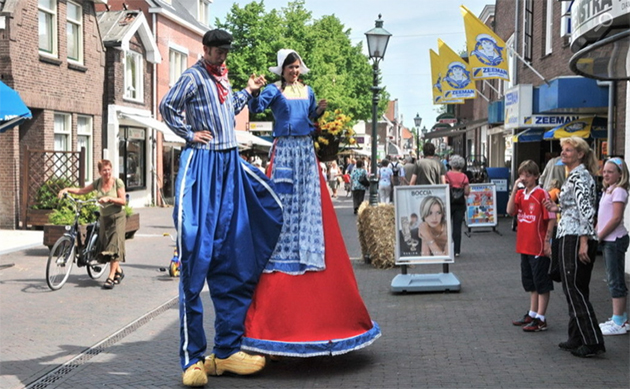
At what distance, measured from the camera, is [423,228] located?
10.3 meters

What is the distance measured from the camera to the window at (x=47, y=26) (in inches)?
767

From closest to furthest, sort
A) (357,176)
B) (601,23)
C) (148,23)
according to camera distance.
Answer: (601,23), (357,176), (148,23)

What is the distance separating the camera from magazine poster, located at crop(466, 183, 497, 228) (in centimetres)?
1778

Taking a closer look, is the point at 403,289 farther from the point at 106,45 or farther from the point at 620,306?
the point at 106,45

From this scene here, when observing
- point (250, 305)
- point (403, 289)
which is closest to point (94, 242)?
point (403, 289)

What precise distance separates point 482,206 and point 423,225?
8.08 metres

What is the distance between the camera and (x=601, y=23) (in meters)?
6.48

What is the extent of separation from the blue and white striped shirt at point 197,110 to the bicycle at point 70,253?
17.1ft

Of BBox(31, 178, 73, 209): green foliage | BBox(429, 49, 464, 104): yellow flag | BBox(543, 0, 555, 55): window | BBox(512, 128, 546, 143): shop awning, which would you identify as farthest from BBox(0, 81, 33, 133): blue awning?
BBox(429, 49, 464, 104): yellow flag

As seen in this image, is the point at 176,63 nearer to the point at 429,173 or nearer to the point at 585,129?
the point at 585,129

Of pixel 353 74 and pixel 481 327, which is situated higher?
pixel 353 74

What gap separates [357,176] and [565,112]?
7.24 metres

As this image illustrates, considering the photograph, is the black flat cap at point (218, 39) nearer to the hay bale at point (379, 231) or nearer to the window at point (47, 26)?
the hay bale at point (379, 231)

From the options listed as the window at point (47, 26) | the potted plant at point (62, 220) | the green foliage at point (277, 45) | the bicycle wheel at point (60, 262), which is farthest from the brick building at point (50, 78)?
the green foliage at point (277, 45)
